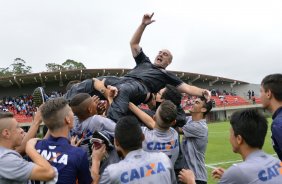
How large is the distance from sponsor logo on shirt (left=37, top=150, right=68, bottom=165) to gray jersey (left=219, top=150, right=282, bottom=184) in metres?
1.21

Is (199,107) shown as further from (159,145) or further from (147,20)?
(147,20)

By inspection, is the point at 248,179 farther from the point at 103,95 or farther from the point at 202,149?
the point at 103,95

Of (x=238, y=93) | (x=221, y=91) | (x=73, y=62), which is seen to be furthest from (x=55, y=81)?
(x=73, y=62)

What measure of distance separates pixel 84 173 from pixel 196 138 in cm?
173

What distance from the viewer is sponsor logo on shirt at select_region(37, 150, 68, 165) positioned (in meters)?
2.80

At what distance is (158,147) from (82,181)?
905 mm

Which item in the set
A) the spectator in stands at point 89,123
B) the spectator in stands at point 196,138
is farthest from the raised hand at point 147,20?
the spectator in stands at point 89,123

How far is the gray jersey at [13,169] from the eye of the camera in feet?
8.64

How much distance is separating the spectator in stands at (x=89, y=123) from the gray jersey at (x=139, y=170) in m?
0.56

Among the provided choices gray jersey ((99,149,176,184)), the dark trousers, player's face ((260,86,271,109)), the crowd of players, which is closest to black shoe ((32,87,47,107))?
the crowd of players

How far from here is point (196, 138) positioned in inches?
165

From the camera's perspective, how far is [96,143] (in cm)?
303

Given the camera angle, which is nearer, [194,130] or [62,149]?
[62,149]

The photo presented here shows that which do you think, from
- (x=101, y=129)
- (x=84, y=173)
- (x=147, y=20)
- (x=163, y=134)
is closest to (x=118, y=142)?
(x=84, y=173)
